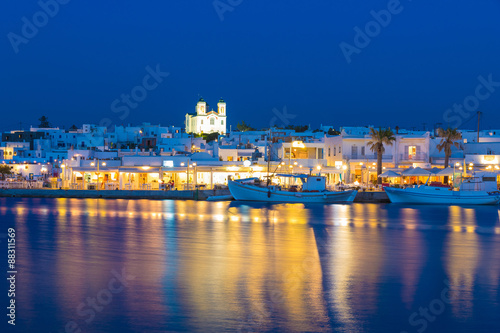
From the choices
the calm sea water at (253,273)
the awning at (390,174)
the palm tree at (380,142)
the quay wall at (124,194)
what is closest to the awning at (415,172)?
the awning at (390,174)

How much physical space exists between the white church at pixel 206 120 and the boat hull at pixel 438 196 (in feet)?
333

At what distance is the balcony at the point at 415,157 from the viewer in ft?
185

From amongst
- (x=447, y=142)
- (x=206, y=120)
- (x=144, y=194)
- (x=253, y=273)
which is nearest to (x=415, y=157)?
(x=447, y=142)

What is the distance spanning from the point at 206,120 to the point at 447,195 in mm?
106310

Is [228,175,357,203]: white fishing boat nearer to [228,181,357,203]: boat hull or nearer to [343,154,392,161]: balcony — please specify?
[228,181,357,203]: boat hull

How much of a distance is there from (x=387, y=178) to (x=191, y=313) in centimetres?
4274

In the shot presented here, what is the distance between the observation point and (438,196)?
47094mm

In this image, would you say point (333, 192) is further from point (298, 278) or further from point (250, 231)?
point (298, 278)

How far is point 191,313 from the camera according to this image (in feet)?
48.8

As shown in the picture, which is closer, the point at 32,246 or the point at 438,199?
the point at 32,246

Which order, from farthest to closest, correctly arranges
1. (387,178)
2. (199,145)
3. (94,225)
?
(199,145) → (387,178) → (94,225)

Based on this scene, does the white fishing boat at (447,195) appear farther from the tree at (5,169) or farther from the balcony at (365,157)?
the tree at (5,169)

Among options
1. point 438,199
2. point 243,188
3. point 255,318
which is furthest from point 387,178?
point 255,318

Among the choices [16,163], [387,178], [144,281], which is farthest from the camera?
[16,163]
